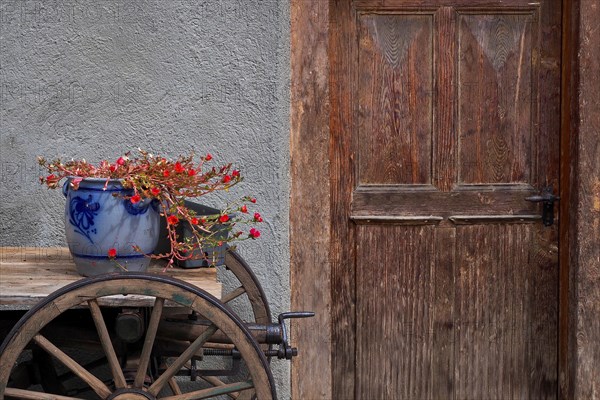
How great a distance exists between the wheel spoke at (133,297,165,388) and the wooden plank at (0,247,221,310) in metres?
0.04

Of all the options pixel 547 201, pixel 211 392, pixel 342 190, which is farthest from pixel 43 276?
pixel 547 201

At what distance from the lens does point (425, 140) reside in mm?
3605

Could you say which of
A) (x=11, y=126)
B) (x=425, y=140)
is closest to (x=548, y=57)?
(x=425, y=140)

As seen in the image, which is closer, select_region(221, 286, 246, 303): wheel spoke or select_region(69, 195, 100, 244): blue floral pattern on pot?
select_region(69, 195, 100, 244): blue floral pattern on pot

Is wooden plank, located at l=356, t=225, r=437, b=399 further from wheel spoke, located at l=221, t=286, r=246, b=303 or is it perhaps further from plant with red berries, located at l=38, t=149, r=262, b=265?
plant with red berries, located at l=38, t=149, r=262, b=265

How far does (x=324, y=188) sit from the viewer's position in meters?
3.48

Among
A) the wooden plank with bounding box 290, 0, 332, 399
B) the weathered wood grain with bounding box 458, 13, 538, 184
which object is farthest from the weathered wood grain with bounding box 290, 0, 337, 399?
the weathered wood grain with bounding box 458, 13, 538, 184

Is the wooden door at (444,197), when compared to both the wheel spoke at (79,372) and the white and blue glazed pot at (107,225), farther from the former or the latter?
the wheel spoke at (79,372)

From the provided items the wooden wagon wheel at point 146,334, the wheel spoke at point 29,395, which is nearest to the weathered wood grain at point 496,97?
the wooden wagon wheel at point 146,334

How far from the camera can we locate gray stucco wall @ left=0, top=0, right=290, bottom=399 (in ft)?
10.9

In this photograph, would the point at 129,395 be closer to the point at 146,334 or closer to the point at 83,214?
the point at 146,334

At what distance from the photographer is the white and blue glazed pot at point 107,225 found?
98.2 inches

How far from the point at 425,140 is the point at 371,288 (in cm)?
62

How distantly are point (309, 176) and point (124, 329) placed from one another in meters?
1.23
